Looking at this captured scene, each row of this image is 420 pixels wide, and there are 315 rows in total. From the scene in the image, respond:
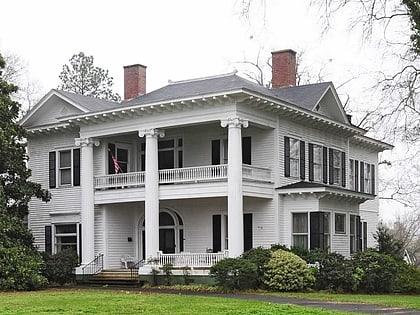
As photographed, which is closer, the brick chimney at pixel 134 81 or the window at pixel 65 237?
the window at pixel 65 237

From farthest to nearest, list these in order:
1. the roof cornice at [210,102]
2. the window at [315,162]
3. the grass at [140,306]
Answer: the window at [315,162] < the roof cornice at [210,102] < the grass at [140,306]

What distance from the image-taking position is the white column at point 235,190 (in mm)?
27891

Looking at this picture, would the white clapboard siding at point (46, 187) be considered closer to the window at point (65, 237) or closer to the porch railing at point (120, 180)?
the window at point (65, 237)

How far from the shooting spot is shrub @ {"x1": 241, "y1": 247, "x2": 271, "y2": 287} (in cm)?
2639

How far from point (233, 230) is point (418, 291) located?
291 inches

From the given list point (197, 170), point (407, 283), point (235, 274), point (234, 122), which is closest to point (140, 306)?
point (235, 274)

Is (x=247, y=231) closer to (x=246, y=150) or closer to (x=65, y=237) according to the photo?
(x=246, y=150)

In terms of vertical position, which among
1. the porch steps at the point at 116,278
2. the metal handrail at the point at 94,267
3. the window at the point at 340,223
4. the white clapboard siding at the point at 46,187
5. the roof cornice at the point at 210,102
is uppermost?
the roof cornice at the point at 210,102

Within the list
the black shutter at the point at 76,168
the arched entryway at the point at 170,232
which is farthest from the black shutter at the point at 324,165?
the black shutter at the point at 76,168

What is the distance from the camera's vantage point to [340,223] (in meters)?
32.0

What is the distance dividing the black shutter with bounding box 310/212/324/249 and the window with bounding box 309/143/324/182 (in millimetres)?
3561

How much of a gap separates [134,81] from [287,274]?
53.9ft

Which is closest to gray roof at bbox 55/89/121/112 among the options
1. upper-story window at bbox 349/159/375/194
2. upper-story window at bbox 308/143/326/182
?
upper-story window at bbox 308/143/326/182

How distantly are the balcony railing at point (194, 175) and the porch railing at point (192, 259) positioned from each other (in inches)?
117
